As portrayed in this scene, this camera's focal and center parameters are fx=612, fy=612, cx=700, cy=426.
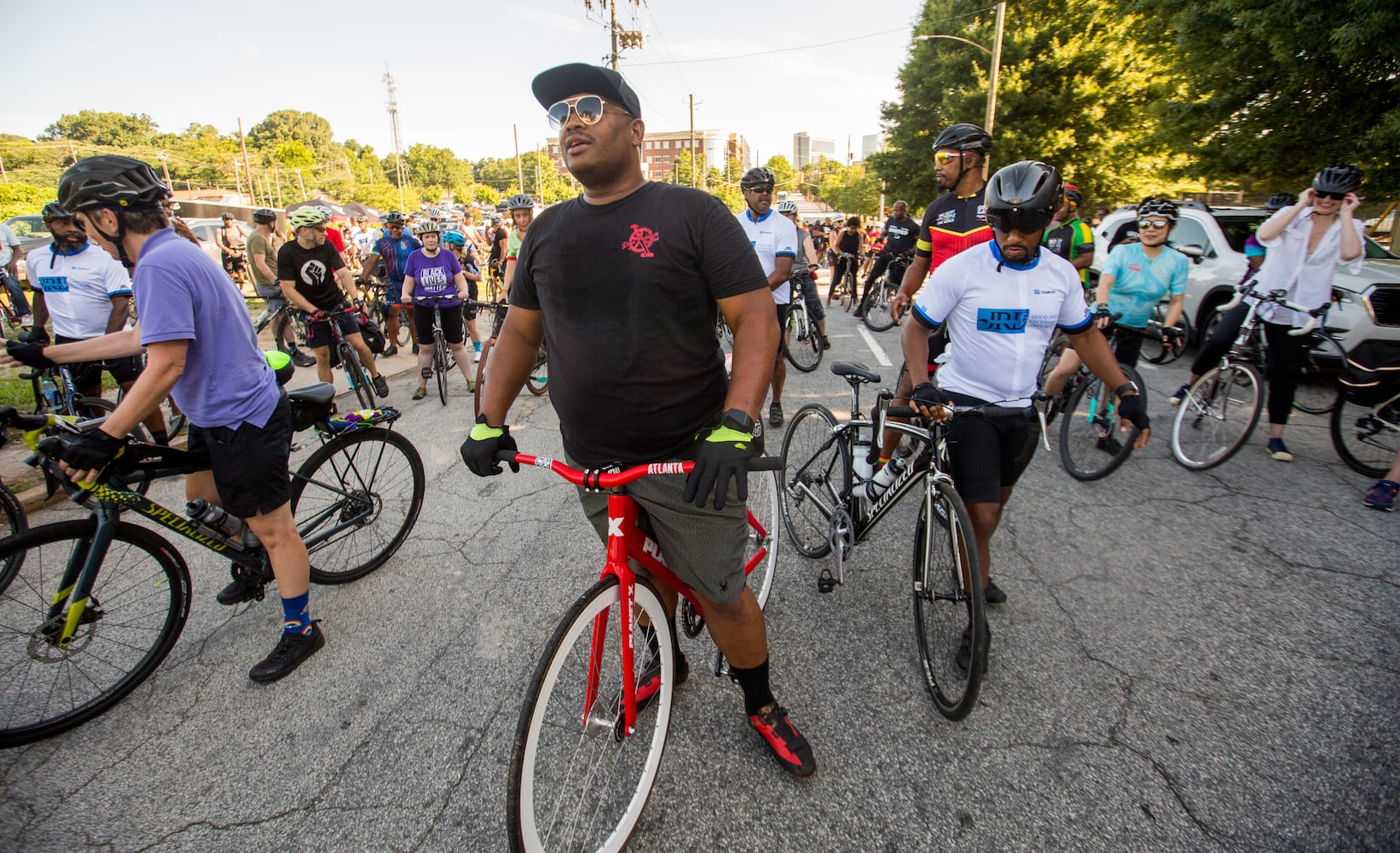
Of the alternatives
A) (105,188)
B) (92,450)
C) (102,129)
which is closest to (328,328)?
(105,188)

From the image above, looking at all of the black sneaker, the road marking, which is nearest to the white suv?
the road marking

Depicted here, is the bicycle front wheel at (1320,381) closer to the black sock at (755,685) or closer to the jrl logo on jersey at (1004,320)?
the jrl logo on jersey at (1004,320)

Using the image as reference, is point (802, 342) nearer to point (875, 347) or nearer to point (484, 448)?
point (875, 347)

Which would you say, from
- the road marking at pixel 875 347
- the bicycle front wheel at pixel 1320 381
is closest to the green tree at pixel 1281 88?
the bicycle front wheel at pixel 1320 381

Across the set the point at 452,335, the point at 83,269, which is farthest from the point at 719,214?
the point at 452,335

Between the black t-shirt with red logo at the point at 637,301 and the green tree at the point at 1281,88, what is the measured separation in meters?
11.0

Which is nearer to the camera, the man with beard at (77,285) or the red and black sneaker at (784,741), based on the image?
the red and black sneaker at (784,741)

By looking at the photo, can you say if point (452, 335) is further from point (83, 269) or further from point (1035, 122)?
point (1035, 122)

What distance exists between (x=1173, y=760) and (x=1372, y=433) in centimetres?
416

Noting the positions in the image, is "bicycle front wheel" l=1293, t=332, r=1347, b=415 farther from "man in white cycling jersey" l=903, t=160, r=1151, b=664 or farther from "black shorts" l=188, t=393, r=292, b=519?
"black shorts" l=188, t=393, r=292, b=519

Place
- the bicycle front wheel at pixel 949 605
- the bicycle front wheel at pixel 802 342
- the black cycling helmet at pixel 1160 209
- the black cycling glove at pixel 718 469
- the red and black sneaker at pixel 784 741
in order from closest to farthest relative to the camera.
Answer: the black cycling glove at pixel 718 469 < the red and black sneaker at pixel 784 741 < the bicycle front wheel at pixel 949 605 < the black cycling helmet at pixel 1160 209 < the bicycle front wheel at pixel 802 342

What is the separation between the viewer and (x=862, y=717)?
2.48 metres

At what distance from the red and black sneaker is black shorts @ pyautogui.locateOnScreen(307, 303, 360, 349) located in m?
6.18

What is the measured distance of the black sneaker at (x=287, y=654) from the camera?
9.01 ft
